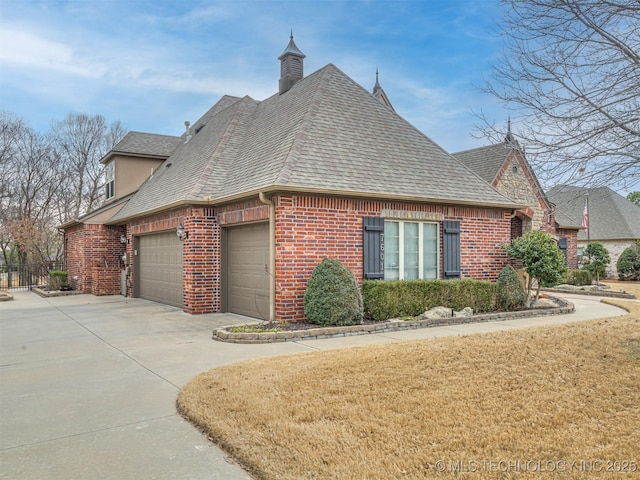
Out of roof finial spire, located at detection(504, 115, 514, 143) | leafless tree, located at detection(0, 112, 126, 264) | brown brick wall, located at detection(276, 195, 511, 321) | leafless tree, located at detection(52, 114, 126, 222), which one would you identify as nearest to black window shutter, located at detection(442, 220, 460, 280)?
brown brick wall, located at detection(276, 195, 511, 321)

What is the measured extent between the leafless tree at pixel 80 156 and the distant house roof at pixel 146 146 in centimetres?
1672

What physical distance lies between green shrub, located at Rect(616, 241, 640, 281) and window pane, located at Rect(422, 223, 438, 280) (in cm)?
2028

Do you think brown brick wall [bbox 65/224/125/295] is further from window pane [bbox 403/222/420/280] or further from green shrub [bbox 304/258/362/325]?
window pane [bbox 403/222/420/280]

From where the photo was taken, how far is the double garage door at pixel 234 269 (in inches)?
434

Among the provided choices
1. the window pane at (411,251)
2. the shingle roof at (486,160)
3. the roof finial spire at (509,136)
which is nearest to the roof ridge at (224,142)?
the window pane at (411,251)

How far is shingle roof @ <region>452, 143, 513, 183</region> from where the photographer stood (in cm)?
2062

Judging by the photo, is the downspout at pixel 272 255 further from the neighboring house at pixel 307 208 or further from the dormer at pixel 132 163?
the dormer at pixel 132 163

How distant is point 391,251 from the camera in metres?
11.4

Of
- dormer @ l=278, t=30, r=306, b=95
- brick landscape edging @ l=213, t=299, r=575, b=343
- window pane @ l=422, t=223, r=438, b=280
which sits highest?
dormer @ l=278, t=30, r=306, b=95

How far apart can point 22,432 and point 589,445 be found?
484cm

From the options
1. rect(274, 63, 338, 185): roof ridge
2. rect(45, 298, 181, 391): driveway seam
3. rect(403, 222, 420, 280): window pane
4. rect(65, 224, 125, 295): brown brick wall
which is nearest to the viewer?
rect(45, 298, 181, 391): driveway seam

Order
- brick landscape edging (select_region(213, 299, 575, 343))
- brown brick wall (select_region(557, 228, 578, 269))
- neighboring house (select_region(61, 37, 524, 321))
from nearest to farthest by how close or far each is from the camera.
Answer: brick landscape edging (select_region(213, 299, 575, 343))
neighboring house (select_region(61, 37, 524, 321))
brown brick wall (select_region(557, 228, 578, 269))

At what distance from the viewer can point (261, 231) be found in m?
11.0

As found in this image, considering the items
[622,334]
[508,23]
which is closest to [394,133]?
[508,23]
